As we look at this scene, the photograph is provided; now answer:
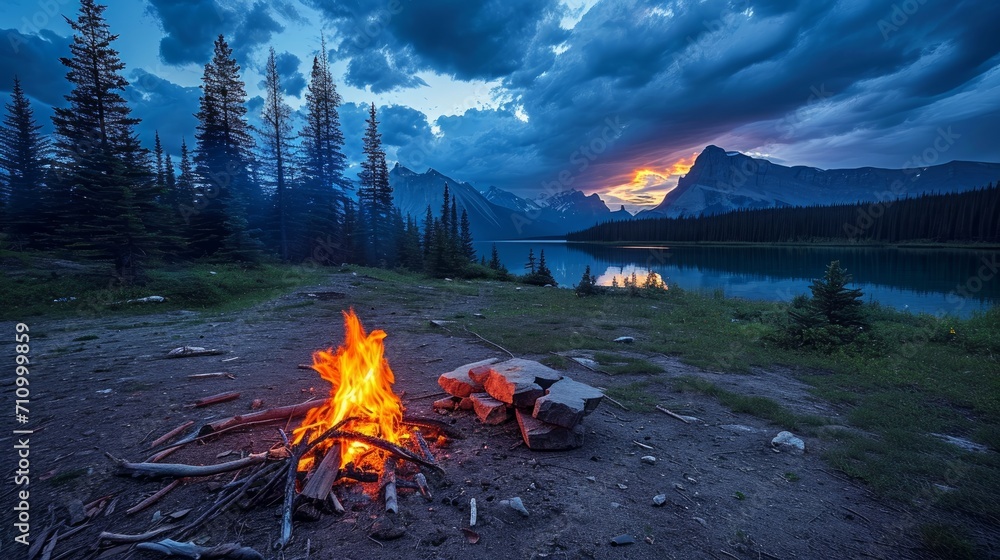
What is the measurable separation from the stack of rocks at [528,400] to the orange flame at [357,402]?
1.08 meters

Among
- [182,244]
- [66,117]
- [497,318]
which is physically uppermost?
[66,117]

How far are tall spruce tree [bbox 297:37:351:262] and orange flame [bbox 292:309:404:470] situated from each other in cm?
3869

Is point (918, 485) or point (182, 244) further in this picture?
point (182, 244)

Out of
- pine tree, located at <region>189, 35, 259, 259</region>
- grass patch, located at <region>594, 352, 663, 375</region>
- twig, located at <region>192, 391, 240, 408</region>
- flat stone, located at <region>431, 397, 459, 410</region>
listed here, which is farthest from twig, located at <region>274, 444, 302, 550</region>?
pine tree, located at <region>189, 35, 259, 259</region>

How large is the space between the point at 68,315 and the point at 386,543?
18.5 metres

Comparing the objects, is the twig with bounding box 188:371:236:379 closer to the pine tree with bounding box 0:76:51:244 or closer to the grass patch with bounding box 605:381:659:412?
the grass patch with bounding box 605:381:659:412

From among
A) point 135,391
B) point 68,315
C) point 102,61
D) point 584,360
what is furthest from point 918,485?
point 102,61

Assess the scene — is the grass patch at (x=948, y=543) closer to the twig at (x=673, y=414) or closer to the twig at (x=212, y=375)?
the twig at (x=673, y=414)

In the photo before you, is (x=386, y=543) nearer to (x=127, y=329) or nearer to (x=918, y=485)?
(x=918, y=485)

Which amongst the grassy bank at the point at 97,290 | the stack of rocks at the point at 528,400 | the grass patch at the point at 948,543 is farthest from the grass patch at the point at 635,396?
the grassy bank at the point at 97,290

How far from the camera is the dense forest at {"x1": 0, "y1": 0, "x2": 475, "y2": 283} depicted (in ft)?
60.1

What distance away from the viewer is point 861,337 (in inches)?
436

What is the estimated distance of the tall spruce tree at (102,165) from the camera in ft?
57.2

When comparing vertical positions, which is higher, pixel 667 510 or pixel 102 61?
pixel 102 61
